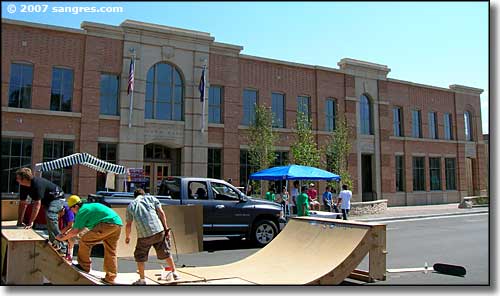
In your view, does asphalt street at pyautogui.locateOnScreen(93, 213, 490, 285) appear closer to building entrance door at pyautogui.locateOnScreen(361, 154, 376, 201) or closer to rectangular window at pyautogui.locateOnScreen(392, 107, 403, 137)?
building entrance door at pyautogui.locateOnScreen(361, 154, 376, 201)

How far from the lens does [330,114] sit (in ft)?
100

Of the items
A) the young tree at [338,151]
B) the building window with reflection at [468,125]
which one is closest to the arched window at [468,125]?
the building window with reflection at [468,125]

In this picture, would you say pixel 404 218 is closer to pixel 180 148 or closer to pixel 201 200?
pixel 180 148

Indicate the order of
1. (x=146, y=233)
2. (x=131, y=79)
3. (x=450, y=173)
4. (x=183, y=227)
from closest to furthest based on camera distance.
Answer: (x=146, y=233), (x=183, y=227), (x=131, y=79), (x=450, y=173)

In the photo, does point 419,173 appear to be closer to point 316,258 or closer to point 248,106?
point 248,106

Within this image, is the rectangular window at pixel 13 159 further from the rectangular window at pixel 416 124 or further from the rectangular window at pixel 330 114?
the rectangular window at pixel 416 124

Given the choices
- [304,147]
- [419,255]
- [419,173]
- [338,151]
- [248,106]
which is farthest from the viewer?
[419,173]

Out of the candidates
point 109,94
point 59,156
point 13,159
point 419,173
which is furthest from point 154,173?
point 419,173

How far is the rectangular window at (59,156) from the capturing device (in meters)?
21.5

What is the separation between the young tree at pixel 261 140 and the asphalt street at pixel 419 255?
9387mm

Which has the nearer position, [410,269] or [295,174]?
[410,269]

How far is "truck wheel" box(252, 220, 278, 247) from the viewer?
13117 mm

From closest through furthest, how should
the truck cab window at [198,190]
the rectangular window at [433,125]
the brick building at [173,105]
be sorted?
the truck cab window at [198,190]
the brick building at [173,105]
the rectangular window at [433,125]

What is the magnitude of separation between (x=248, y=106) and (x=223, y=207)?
48.5 ft
